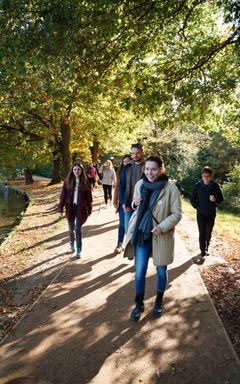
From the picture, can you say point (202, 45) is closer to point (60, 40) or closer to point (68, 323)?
point (60, 40)

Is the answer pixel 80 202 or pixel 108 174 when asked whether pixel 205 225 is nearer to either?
pixel 80 202

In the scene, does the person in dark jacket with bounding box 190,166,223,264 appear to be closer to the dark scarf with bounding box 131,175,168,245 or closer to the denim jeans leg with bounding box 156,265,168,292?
the denim jeans leg with bounding box 156,265,168,292

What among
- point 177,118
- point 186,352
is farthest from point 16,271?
point 177,118

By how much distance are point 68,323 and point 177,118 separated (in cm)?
582

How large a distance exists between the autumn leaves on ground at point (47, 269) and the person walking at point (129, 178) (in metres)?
1.89

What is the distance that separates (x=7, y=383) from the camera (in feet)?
12.0

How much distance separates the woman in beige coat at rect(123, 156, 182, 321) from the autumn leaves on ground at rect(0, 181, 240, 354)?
136 cm

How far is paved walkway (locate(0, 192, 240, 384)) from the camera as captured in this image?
3.82 metres

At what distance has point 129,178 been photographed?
23.4 ft

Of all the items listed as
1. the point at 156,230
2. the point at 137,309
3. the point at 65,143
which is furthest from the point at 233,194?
the point at 156,230

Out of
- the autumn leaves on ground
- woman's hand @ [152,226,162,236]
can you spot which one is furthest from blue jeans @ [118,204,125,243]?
woman's hand @ [152,226,162,236]

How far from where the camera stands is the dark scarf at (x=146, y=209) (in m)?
4.64

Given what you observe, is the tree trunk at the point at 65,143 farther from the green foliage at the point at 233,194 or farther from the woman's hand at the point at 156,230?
the woman's hand at the point at 156,230

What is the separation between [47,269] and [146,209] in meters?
3.67
